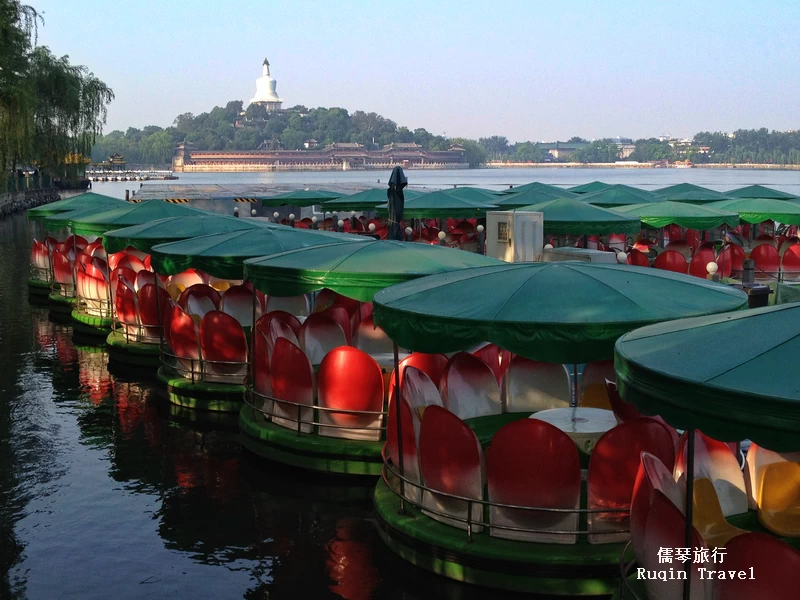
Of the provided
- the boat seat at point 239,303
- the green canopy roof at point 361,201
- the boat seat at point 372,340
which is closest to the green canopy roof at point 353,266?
the boat seat at point 372,340

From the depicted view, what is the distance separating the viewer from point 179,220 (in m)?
16.5

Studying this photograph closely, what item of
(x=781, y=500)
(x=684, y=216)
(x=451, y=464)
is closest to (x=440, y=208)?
(x=684, y=216)

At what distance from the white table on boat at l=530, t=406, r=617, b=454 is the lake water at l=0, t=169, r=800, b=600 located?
158 cm

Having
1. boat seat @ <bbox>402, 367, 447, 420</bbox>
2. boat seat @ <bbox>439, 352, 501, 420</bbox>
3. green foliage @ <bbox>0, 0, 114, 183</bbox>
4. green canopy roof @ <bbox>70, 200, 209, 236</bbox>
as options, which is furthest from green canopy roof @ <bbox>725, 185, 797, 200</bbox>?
green foliage @ <bbox>0, 0, 114, 183</bbox>

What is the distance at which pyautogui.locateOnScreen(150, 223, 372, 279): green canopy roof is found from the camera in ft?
41.6

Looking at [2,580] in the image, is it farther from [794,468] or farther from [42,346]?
[42,346]

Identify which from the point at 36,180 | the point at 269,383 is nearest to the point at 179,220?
the point at 269,383

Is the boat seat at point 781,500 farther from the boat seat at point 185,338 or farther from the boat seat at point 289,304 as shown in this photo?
the boat seat at point 289,304

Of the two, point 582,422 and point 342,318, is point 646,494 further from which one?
point 342,318

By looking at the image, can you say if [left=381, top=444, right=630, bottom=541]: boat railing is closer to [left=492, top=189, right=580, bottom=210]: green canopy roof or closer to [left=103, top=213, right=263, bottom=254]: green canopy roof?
[left=103, top=213, right=263, bottom=254]: green canopy roof

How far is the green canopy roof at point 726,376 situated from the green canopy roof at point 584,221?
40.3ft

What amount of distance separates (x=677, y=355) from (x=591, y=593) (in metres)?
2.55

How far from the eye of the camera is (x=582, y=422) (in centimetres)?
849

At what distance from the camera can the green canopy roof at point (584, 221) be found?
17.9 m
